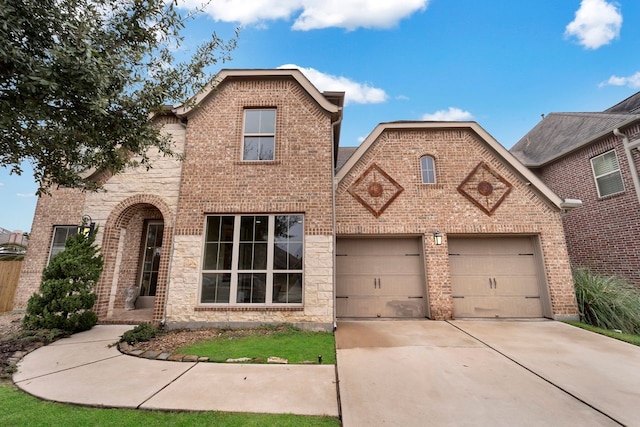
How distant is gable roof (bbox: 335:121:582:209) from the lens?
7918 mm

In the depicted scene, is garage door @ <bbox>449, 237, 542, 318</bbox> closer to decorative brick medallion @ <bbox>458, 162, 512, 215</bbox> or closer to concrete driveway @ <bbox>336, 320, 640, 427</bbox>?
decorative brick medallion @ <bbox>458, 162, 512, 215</bbox>

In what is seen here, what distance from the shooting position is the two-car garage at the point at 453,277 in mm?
7734

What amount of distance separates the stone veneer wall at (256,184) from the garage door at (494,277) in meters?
4.17

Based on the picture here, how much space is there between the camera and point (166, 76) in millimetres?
4820

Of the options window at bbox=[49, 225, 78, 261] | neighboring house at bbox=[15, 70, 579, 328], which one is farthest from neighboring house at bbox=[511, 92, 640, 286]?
window at bbox=[49, 225, 78, 261]

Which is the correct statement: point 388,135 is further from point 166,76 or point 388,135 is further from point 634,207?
point 634,207

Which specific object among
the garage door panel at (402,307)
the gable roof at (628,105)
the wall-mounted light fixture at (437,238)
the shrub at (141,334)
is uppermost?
the gable roof at (628,105)

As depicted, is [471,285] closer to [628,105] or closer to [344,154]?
[344,154]

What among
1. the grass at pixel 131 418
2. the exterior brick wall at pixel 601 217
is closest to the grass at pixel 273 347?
the grass at pixel 131 418

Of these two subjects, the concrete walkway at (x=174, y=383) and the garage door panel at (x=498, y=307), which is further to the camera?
the garage door panel at (x=498, y=307)

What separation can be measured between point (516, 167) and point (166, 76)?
948 centimetres

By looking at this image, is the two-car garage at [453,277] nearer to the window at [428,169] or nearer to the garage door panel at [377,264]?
the garage door panel at [377,264]

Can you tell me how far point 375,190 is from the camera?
8.17m

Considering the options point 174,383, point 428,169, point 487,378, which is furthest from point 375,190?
point 174,383
